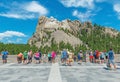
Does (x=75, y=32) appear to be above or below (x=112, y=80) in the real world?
above

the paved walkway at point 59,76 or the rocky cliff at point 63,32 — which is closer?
the paved walkway at point 59,76

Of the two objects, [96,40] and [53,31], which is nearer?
[53,31]

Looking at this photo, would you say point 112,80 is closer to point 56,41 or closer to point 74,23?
point 56,41

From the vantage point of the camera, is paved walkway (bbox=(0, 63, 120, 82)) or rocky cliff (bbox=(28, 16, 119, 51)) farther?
rocky cliff (bbox=(28, 16, 119, 51))

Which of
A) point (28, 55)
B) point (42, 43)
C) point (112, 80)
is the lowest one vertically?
point (112, 80)

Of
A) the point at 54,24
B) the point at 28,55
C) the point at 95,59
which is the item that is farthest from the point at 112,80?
the point at 54,24

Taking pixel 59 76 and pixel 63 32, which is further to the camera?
pixel 63 32

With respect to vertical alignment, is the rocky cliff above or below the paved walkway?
above

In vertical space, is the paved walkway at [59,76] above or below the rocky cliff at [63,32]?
below

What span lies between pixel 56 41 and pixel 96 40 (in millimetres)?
32994

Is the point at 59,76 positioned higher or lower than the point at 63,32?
lower

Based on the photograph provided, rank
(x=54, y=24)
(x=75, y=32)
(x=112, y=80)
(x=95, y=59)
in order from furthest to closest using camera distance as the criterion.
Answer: (x=75, y=32) → (x=54, y=24) → (x=95, y=59) → (x=112, y=80)

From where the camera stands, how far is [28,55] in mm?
27750

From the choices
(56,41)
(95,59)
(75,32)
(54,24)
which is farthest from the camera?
(75,32)
